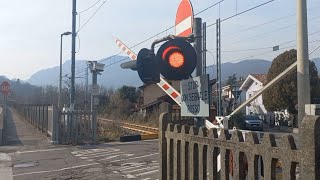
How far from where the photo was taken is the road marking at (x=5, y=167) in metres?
11.9

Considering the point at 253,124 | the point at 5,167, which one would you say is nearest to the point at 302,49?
the point at 5,167

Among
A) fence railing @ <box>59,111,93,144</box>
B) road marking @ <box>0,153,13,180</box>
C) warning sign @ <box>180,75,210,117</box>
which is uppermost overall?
warning sign @ <box>180,75,210,117</box>

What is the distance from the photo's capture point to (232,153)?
4336mm

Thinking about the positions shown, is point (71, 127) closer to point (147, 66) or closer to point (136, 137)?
point (136, 137)

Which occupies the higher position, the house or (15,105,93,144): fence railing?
the house

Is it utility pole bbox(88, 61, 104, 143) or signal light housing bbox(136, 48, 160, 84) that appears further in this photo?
utility pole bbox(88, 61, 104, 143)

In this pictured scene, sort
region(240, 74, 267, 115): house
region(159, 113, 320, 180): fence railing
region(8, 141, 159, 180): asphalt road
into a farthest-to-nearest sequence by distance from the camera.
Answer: region(240, 74, 267, 115): house → region(8, 141, 159, 180): asphalt road → region(159, 113, 320, 180): fence railing

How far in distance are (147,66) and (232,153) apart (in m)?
1.89

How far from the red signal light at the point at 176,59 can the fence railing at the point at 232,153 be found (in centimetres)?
82

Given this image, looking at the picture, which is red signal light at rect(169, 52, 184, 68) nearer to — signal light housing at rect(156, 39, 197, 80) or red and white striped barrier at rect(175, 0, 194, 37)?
signal light housing at rect(156, 39, 197, 80)

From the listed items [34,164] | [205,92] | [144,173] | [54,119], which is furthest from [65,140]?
[205,92]

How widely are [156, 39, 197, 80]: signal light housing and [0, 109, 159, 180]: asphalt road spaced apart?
6.10 meters

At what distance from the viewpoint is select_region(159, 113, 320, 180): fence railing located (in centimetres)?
314

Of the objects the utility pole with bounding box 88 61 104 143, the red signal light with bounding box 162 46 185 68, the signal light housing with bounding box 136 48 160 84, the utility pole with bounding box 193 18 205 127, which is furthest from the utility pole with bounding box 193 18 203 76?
the utility pole with bounding box 88 61 104 143
